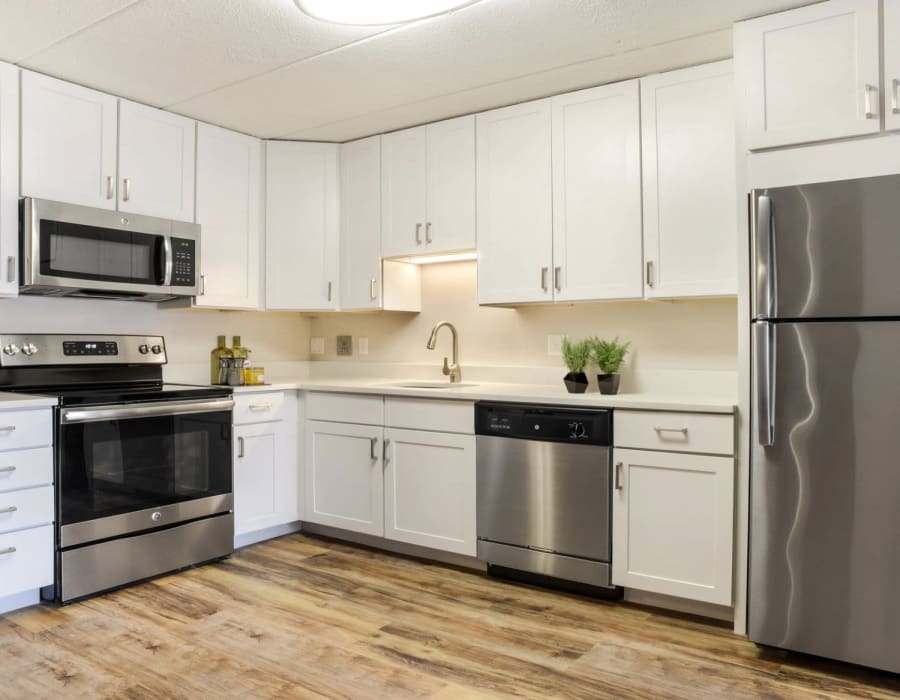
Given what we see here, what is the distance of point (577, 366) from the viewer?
3.03 metres

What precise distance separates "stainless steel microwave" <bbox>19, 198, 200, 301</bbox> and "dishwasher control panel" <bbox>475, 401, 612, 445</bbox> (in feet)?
5.10

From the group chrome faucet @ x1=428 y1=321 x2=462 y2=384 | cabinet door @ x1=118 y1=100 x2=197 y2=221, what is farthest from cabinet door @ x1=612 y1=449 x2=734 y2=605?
cabinet door @ x1=118 y1=100 x2=197 y2=221

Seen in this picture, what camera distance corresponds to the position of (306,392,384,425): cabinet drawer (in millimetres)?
3350

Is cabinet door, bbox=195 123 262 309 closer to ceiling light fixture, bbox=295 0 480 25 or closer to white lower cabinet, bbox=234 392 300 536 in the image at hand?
white lower cabinet, bbox=234 392 300 536

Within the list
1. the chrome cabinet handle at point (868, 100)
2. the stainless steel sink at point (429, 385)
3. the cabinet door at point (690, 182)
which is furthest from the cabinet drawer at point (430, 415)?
the chrome cabinet handle at point (868, 100)

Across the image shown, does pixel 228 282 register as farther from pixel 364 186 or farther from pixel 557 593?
pixel 557 593

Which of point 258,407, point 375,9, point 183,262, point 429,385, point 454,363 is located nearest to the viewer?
point 375,9

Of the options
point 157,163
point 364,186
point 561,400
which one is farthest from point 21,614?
point 364,186

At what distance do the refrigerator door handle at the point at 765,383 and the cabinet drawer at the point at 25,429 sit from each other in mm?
2523

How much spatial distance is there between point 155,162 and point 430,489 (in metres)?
1.98

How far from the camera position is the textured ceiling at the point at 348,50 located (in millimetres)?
2377

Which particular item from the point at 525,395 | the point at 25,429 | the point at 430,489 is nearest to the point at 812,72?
the point at 525,395

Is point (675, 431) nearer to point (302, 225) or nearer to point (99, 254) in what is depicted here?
point (302, 225)

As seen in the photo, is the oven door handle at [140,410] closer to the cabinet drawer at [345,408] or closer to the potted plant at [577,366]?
the cabinet drawer at [345,408]
